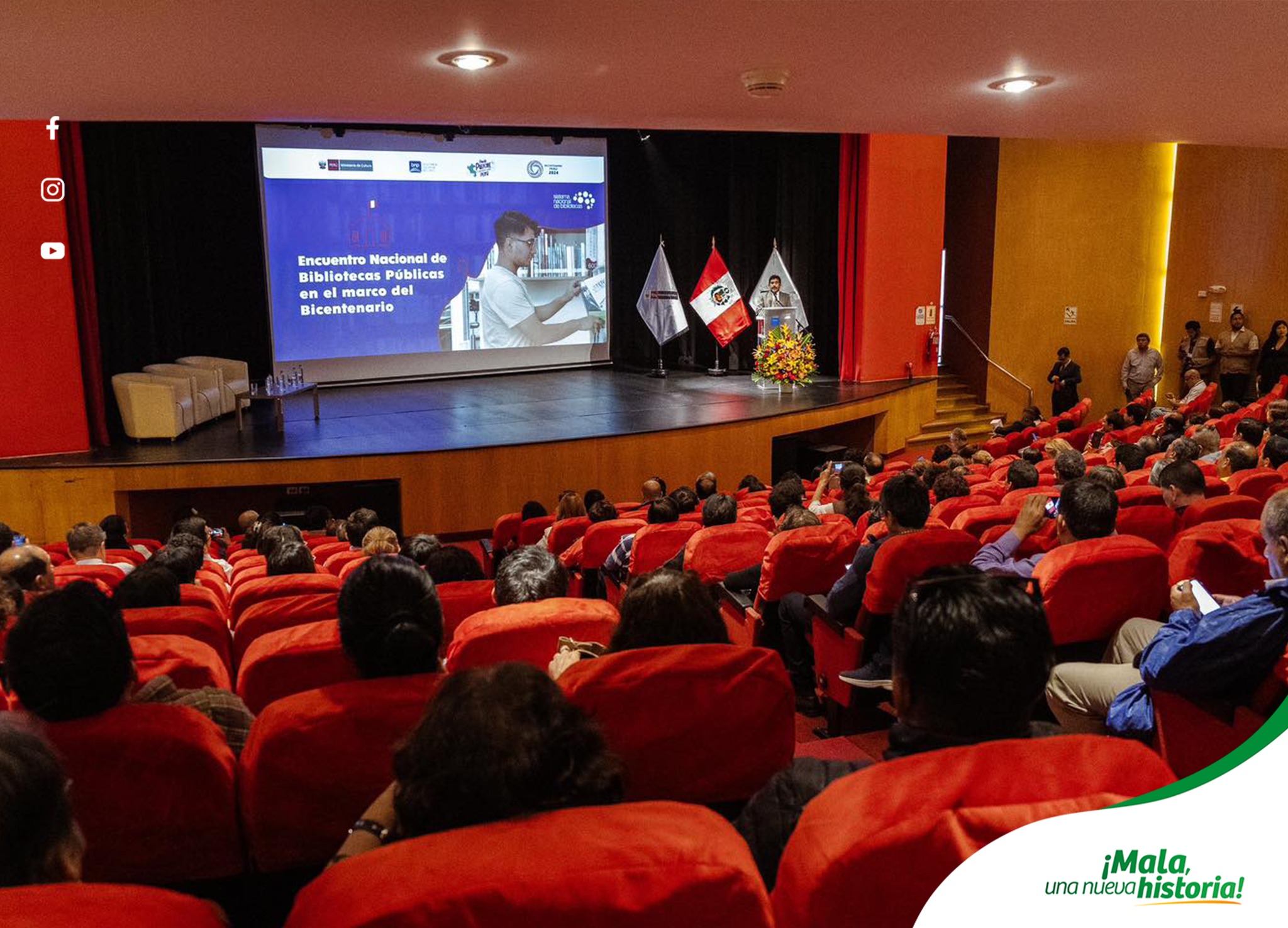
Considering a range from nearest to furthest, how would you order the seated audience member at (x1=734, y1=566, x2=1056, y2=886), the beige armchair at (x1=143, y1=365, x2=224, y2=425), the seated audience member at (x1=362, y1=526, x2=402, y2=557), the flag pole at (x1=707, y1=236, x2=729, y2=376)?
the seated audience member at (x1=734, y1=566, x2=1056, y2=886), the seated audience member at (x1=362, y1=526, x2=402, y2=557), the beige armchair at (x1=143, y1=365, x2=224, y2=425), the flag pole at (x1=707, y1=236, x2=729, y2=376)

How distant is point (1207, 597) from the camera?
2.56 m

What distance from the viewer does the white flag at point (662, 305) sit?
551 inches

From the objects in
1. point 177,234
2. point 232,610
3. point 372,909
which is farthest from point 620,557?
Answer: point 177,234

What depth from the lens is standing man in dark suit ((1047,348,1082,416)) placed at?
12609 millimetres

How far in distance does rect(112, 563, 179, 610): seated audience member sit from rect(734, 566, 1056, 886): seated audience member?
7.88ft

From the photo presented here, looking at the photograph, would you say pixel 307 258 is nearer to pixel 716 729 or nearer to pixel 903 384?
pixel 903 384

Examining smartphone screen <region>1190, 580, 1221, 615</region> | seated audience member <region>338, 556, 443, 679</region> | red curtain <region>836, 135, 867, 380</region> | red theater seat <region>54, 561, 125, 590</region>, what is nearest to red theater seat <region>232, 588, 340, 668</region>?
seated audience member <region>338, 556, 443, 679</region>

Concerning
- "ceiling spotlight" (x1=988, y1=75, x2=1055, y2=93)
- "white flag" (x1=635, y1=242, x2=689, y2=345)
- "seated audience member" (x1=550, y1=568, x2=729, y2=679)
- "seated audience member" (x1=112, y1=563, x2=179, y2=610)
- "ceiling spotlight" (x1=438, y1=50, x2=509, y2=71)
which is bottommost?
"seated audience member" (x1=112, y1=563, x2=179, y2=610)

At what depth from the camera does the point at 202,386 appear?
33.7 ft

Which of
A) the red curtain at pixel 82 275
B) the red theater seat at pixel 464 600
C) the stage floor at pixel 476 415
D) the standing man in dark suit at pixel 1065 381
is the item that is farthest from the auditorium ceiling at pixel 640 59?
the standing man in dark suit at pixel 1065 381

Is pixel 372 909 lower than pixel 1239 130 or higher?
lower

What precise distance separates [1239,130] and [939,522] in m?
3.06

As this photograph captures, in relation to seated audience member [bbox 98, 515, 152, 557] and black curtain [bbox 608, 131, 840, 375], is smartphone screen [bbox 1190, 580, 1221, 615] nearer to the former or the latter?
seated audience member [bbox 98, 515, 152, 557]

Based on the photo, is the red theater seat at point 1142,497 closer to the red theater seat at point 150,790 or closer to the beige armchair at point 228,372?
the red theater seat at point 150,790
